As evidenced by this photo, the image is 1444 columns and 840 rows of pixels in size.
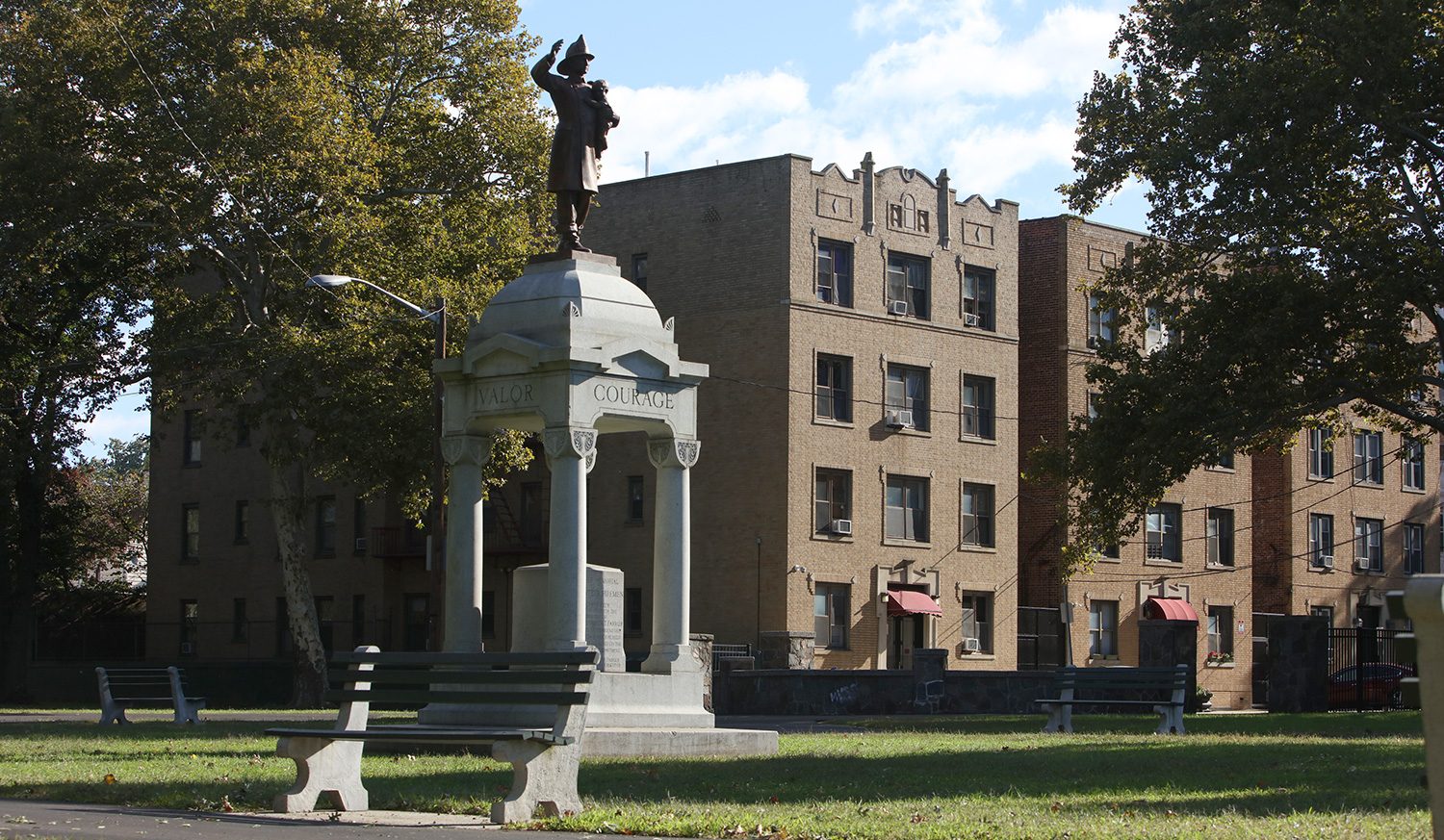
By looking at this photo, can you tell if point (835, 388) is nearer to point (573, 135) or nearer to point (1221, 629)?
point (1221, 629)

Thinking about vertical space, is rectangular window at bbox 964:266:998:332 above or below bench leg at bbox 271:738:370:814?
above

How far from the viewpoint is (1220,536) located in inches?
2579

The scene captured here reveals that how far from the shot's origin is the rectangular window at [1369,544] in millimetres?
70062

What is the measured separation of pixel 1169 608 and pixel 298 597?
30363mm

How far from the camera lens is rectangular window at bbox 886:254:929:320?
5622 cm

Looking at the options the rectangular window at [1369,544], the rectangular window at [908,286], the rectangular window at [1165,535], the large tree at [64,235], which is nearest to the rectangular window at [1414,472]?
the rectangular window at [1369,544]

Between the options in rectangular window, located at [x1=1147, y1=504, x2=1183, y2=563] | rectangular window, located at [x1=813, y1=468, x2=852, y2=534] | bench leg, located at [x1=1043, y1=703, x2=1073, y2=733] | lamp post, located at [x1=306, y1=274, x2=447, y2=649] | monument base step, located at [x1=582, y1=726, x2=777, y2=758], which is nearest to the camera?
monument base step, located at [x1=582, y1=726, x2=777, y2=758]

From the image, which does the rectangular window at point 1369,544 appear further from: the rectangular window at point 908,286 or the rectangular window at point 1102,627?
the rectangular window at point 908,286

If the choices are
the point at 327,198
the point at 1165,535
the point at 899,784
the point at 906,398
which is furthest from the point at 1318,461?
the point at 899,784

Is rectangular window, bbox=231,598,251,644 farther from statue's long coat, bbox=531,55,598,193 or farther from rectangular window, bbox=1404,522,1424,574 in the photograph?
statue's long coat, bbox=531,55,598,193

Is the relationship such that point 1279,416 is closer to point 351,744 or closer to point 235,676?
point 351,744

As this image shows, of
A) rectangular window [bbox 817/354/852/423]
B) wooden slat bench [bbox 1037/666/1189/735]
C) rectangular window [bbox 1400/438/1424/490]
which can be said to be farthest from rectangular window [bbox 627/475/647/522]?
rectangular window [bbox 1400/438/1424/490]

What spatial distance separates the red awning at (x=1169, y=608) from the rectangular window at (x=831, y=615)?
40.0ft

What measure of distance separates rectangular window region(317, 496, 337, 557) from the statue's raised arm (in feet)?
138
